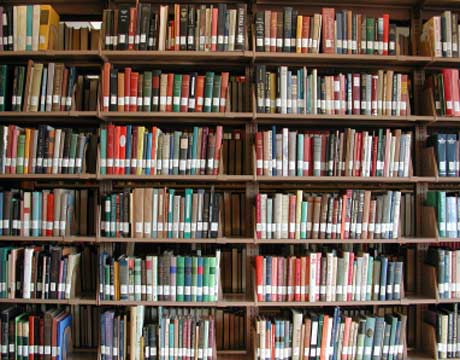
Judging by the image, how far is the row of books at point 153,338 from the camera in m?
2.51

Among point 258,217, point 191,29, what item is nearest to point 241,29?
point 191,29

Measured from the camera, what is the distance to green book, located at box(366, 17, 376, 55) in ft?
8.73

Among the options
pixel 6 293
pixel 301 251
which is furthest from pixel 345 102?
pixel 6 293

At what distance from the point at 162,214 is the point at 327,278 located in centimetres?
101

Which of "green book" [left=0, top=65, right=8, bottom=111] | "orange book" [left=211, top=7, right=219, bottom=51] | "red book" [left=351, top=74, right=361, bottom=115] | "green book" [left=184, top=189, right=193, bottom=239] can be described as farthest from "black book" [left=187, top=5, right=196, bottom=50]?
"green book" [left=0, top=65, right=8, bottom=111]

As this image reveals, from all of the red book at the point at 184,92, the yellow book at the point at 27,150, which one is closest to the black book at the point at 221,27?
the red book at the point at 184,92

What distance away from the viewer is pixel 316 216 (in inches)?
101

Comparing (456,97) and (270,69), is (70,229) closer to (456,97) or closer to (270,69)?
(270,69)

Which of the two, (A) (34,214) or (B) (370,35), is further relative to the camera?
(B) (370,35)

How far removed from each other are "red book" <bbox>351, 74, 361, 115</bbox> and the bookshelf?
0.06m

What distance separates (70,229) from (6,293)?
49cm

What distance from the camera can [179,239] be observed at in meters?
2.55

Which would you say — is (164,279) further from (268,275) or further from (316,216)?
(316,216)

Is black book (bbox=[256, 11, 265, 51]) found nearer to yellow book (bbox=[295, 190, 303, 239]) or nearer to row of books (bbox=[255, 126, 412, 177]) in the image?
row of books (bbox=[255, 126, 412, 177])
